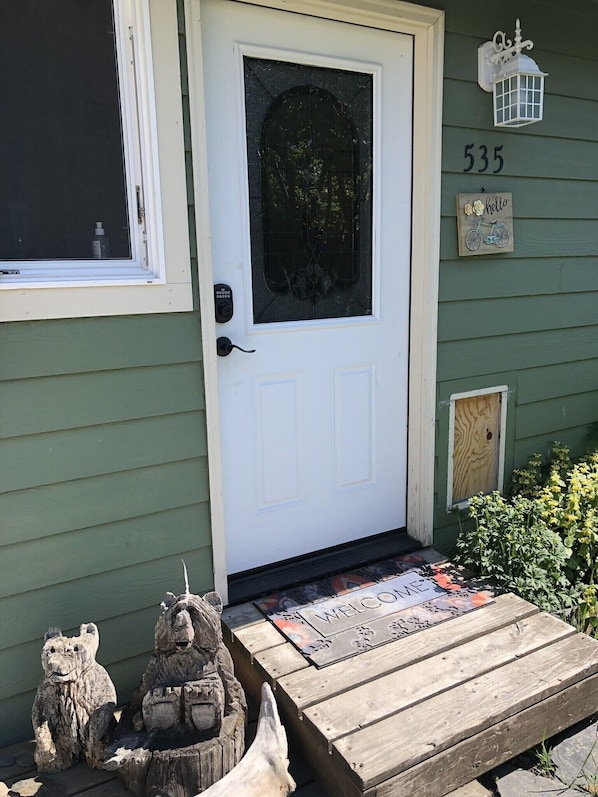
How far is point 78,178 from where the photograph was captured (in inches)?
72.6

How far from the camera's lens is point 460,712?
1712mm

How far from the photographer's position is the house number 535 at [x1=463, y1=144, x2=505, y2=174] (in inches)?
98.0

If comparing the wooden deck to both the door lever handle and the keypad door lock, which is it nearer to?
the door lever handle

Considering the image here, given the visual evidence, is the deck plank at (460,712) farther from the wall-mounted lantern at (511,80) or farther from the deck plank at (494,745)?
the wall-mounted lantern at (511,80)

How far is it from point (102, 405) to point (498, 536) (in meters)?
1.55

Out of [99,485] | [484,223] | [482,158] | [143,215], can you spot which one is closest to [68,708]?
[99,485]

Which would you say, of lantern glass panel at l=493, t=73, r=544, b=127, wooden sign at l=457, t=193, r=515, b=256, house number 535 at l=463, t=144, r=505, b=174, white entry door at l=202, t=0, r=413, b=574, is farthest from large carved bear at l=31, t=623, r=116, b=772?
lantern glass panel at l=493, t=73, r=544, b=127

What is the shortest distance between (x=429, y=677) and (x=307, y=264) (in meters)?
1.45

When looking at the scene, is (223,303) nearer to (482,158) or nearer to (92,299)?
(92,299)

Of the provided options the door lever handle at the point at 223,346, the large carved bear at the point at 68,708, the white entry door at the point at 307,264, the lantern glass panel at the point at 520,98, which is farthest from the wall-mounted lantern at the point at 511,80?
the large carved bear at the point at 68,708

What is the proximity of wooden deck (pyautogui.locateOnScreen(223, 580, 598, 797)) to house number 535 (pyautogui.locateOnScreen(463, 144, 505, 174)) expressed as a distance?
1712 millimetres

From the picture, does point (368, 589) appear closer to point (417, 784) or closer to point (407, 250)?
point (417, 784)

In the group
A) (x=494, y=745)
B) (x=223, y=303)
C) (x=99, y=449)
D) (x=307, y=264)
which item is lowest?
(x=494, y=745)

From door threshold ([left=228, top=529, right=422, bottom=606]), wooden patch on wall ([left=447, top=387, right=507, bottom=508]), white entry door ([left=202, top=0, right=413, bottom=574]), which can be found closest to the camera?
white entry door ([left=202, top=0, right=413, bottom=574])
